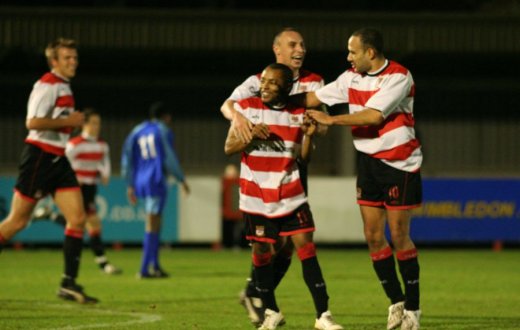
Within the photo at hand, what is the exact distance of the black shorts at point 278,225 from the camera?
8.89 metres

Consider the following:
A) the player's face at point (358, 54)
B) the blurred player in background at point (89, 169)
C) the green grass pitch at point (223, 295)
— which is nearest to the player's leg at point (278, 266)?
the green grass pitch at point (223, 295)

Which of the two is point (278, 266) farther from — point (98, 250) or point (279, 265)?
point (98, 250)

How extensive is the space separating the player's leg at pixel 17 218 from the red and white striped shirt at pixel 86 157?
5056mm

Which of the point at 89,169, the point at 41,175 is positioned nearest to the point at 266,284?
the point at 41,175

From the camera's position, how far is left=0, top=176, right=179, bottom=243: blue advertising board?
2094 cm

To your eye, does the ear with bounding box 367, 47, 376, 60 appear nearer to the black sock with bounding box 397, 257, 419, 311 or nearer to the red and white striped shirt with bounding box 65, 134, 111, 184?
the black sock with bounding box 397, 257, 419, 311

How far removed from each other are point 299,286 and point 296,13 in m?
11.6

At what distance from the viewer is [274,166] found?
8953mm

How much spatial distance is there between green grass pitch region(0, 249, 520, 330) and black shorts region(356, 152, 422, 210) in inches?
37.9

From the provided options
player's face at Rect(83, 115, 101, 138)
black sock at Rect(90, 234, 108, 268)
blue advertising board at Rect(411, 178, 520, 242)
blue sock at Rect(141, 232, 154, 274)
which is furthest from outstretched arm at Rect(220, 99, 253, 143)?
blue advertising board at Rect(411, 178, 520, 242)

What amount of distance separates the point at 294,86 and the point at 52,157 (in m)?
2.88

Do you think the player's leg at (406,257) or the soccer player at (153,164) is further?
the soccer player at (153,164)

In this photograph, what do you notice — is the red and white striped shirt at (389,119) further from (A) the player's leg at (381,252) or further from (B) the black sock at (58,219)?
(B) the black sock at (58,219)

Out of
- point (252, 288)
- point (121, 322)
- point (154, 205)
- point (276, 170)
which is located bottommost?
point (121, 322)
